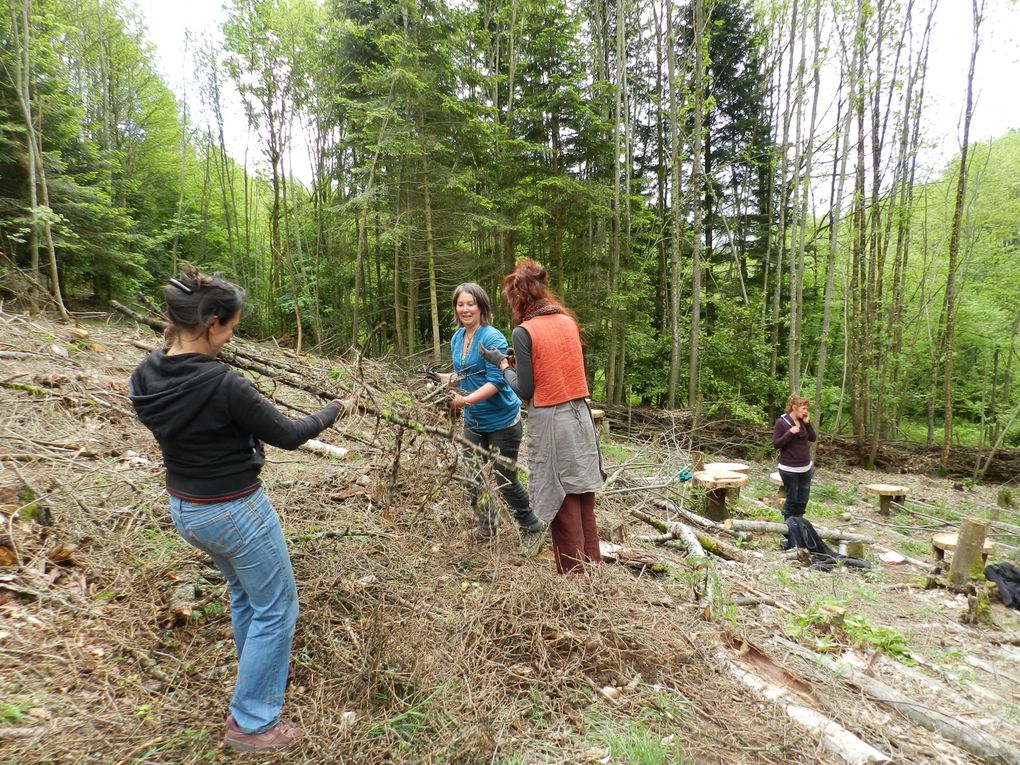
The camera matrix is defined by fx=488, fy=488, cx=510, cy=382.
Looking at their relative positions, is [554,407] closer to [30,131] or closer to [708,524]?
[708,524]

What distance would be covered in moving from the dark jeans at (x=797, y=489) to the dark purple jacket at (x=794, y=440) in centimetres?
14

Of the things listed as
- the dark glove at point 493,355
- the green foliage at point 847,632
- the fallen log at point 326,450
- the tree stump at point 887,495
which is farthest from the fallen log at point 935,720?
the tree stump at point 887,495

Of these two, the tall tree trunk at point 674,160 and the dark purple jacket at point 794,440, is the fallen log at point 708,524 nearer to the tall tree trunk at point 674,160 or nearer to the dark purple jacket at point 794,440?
the dark purple jacket at point 794,440

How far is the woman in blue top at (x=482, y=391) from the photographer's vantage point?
3.35 m

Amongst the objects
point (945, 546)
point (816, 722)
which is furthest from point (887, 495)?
point (816, 722)

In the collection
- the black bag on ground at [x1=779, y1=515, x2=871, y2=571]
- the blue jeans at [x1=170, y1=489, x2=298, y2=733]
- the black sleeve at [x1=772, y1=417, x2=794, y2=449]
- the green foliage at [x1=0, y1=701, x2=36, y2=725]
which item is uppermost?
the blue jeans at [x1=170, y1=489, x2=298, y2=733]

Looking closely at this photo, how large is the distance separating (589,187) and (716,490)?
878 centimetres

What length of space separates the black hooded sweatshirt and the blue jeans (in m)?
0.08

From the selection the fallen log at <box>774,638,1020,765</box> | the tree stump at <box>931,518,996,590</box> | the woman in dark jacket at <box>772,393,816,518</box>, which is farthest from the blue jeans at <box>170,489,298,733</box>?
the tree stump at <box>931,518,996,590</box>

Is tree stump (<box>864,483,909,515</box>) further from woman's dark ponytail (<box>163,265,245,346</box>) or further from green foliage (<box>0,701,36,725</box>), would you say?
green foliage (<box>0,701,36,725</box>)

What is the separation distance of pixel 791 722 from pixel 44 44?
49.9 feet

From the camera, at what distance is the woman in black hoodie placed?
5.51 feet

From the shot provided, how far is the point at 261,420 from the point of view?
68.2 inches

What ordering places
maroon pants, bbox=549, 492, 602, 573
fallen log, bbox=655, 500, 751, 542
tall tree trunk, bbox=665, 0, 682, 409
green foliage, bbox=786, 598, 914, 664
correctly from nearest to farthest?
maroon pants, bbox=549, 492, 602, 573 → green foliage, bbox=786, 598, 914, 664 → fallen log, bbox=655, 500, 751, 542 → tall tree trunk, bbox=665, 0, 682, 409
